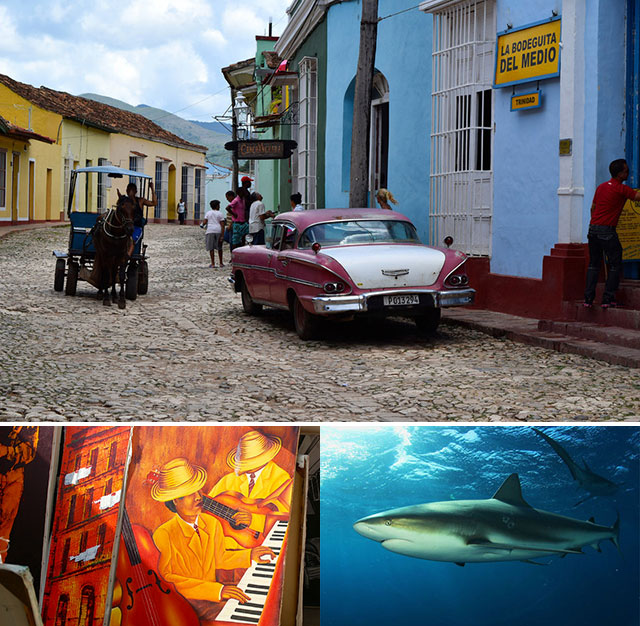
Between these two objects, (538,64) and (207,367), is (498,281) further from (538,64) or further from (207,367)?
(207,367)

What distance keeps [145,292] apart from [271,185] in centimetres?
Result: 1646

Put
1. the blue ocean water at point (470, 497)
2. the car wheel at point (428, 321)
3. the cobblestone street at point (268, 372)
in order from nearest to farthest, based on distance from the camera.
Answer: the blue ocean water at point (470, 497) → the cobblestone street at point (268, 372) → the car wheel at point (428, 321)

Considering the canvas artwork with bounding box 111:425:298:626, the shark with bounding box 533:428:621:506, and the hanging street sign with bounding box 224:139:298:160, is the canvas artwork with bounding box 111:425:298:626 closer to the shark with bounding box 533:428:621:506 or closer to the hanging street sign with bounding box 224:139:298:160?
the shark with bounding box 533:428:621:506

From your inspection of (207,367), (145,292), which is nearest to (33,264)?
(145,292)

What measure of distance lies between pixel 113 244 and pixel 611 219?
672 cm

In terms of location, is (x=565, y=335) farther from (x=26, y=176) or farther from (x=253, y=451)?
(x=26, y=176)

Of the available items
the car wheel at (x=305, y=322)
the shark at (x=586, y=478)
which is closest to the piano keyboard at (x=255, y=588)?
the shark at (x=586, y=478)

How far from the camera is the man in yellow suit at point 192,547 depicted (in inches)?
148

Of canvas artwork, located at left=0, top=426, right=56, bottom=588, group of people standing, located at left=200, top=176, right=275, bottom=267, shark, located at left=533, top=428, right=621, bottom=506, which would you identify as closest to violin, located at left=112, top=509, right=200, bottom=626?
canvas artwork, located at left=0, top=426, right=56, bottom=588

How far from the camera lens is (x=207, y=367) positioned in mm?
8672

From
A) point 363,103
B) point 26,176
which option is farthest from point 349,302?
point 26,176

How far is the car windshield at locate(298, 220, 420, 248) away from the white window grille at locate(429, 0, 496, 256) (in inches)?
93.7

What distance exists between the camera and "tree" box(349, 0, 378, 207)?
1327 cm

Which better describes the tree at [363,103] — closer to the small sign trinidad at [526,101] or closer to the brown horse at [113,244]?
the small sign trinidad at [526,101]
